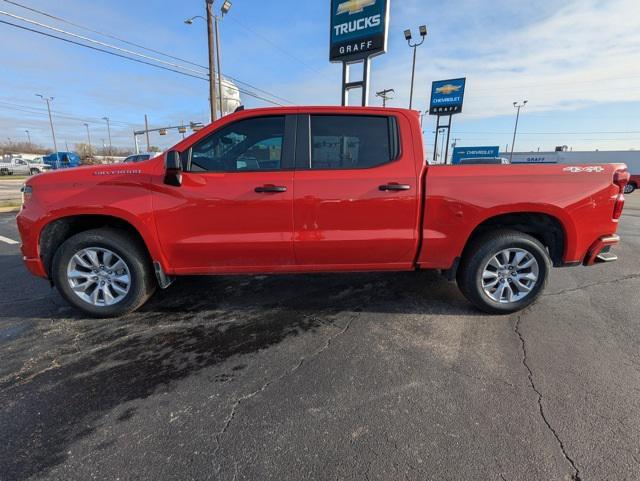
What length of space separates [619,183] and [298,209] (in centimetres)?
312

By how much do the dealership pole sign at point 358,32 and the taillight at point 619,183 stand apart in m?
8.80

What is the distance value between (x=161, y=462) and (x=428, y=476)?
140 cm

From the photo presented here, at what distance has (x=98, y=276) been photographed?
3.46 m

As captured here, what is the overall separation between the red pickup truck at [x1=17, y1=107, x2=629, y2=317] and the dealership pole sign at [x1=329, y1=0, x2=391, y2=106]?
8.64 m

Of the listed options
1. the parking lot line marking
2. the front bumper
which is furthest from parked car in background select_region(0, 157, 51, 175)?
the front bumper

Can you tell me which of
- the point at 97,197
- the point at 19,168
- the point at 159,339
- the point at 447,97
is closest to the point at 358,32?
the point at 97,197

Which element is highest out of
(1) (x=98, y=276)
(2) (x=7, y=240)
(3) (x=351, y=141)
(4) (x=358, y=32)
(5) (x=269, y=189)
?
(4) (x=358, y=32)

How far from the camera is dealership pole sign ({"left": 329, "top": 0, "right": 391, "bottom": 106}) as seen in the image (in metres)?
10.5

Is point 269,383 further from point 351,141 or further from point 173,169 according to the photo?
point 351,141

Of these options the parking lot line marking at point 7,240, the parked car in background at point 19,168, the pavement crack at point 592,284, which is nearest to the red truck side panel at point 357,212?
the pavement crack at point 592,284

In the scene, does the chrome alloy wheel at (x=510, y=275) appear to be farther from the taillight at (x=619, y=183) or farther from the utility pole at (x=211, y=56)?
the utility pole at (x=211, y=56)

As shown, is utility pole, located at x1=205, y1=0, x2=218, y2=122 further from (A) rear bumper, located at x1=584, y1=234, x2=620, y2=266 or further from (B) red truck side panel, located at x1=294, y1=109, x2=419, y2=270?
(A) rear bumper, located at x1=584, y1=234, x2=620, y2=266

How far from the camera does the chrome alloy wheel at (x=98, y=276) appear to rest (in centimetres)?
342

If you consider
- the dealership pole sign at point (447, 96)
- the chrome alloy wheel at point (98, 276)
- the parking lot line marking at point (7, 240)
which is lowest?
the parking lot line marking at point (7, 240)
